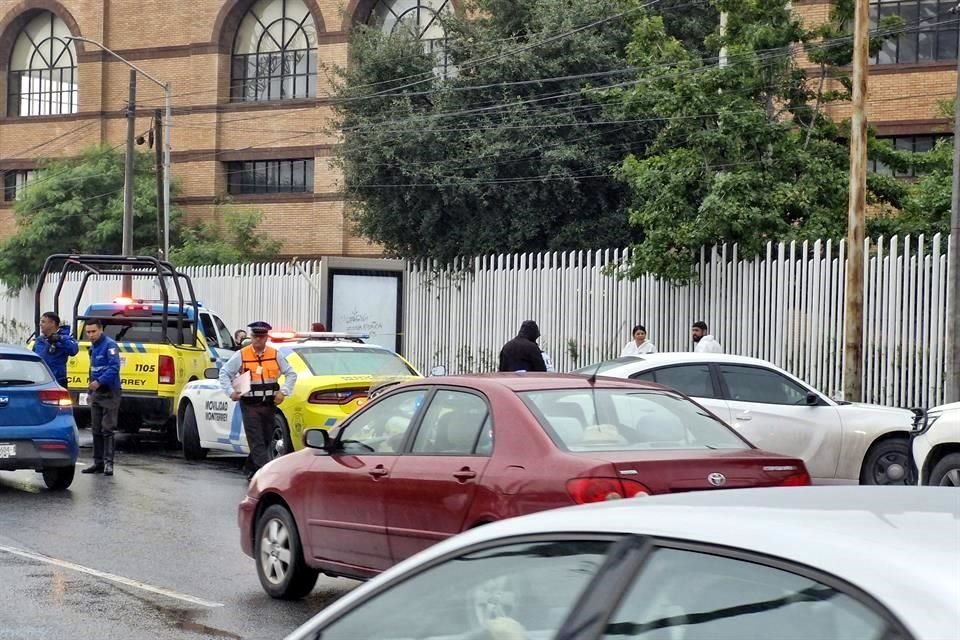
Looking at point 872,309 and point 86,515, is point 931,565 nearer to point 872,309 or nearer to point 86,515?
point 86,515

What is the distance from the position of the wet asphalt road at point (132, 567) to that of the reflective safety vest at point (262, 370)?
1.05m

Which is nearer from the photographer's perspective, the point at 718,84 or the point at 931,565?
the point at 931,565

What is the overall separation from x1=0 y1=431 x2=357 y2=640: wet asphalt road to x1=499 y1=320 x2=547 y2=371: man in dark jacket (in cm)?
330

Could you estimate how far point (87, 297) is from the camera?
119 feet

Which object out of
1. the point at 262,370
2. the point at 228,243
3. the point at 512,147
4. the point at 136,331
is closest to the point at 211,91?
the point at 228,243

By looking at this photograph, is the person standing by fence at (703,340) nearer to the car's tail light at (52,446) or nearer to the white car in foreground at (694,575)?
the car's tail light at (52,446)

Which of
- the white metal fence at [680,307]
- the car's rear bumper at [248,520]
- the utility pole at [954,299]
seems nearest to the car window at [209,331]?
the white metal fence at [680,307]

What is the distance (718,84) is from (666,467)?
1723 cm

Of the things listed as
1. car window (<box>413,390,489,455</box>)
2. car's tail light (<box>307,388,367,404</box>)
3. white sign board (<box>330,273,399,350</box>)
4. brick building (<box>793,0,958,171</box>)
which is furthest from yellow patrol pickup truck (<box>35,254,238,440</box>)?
brick building (<box>793,0,958,171</box>)

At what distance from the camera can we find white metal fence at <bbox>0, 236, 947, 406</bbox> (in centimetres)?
2028

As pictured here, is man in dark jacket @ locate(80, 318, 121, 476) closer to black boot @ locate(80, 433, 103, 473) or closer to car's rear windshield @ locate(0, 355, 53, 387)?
black boot @ locate(80, 433, 103, 473)

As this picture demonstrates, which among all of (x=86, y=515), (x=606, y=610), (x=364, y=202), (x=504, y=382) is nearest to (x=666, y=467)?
(x=504, y=382)

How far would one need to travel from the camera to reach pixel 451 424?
8.24m

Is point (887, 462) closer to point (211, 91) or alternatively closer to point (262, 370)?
point (262, 370)
